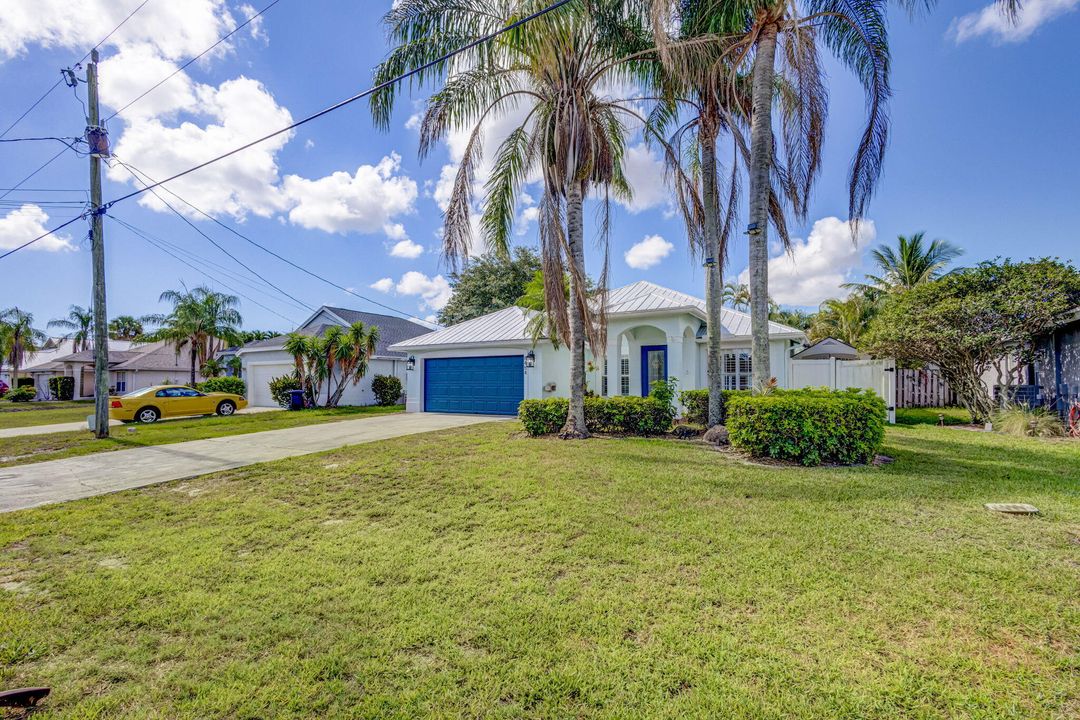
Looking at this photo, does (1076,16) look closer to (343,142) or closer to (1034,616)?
(1034,616)

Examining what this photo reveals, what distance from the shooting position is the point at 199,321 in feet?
88.9

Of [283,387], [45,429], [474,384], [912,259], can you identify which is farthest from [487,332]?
[912,259]

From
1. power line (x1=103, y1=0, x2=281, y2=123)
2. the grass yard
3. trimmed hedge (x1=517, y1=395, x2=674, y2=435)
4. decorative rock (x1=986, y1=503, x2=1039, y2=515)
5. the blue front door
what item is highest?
power line (x1=103, y1=0, x2=281, y2=123)

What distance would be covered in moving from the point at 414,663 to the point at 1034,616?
358cm

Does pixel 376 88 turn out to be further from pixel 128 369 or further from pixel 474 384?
pixel 128 369

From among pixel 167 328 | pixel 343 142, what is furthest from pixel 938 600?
pixel 167 328

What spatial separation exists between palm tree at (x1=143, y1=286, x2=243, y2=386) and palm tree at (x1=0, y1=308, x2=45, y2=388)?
1422 cm

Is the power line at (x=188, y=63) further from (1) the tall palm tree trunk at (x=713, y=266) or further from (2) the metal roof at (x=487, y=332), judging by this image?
(2) the metal roof at (x=487, y=332)

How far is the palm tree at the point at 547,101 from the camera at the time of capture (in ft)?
27.3

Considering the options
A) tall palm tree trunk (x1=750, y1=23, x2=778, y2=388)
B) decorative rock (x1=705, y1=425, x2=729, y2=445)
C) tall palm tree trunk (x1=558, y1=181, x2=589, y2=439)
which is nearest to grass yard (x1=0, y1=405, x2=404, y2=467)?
tall palm tree trunk (x1=558, y1=181, x2=589, y2=439)

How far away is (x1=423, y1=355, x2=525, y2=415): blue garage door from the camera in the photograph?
15.1 meters

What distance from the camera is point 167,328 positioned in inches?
1104

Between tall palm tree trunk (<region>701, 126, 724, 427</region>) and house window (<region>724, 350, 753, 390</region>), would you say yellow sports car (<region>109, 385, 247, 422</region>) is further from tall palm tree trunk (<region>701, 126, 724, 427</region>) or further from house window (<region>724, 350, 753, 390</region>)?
house window (<region>724, 350, 753, 390</region>)

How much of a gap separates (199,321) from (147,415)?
1427 centimetres
